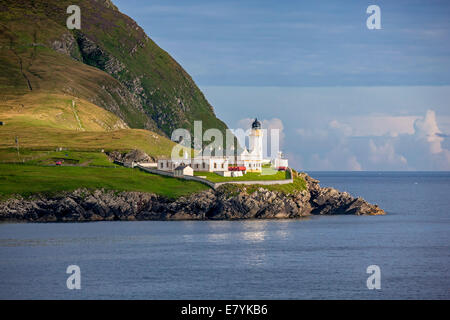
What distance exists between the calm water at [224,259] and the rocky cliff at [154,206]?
6.75 m

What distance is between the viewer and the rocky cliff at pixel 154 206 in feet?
461

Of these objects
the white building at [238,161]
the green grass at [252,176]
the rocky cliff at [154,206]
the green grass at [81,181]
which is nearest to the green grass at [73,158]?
the green grass at [81,181]

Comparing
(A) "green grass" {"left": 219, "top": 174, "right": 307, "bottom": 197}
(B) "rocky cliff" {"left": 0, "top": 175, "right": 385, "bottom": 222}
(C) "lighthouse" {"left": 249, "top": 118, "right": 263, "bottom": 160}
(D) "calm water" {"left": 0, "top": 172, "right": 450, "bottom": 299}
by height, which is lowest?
(D) "calm water" {"left": 0, "top": 172, "right": 450, "bottom": 299}

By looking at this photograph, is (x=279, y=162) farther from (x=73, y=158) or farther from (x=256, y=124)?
(x=73, y=158)

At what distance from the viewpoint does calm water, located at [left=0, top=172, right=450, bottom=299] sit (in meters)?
80.4

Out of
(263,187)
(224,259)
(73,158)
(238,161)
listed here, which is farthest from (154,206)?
(224,259)

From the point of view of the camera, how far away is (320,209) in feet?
563

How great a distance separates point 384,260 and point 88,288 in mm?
43069

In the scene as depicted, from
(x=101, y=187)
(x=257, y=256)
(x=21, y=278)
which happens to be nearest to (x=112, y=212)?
(x=101, y=187)

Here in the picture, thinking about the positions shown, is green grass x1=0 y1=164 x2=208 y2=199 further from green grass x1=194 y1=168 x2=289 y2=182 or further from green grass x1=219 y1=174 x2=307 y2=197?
green grass x1=194 y1=168 x2=289 y2=182

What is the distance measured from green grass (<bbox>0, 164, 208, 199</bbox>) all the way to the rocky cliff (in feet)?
8.68

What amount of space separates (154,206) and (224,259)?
49595mm

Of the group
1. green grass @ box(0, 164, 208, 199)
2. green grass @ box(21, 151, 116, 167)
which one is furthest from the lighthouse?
green grass @ box(21, 151, 116, 167)
